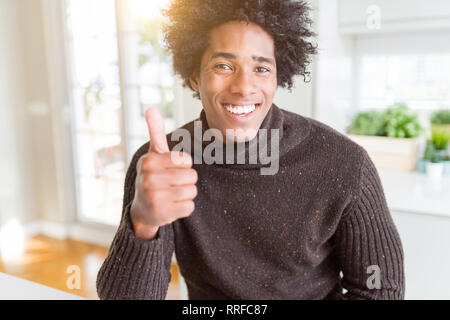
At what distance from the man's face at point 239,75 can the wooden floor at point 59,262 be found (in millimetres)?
1032

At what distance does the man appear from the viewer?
0.67 metres

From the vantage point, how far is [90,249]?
6.86 feet

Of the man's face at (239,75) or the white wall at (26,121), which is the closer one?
the man's face at (239,75)

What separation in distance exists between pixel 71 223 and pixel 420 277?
5.75ft

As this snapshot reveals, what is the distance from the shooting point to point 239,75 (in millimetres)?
657

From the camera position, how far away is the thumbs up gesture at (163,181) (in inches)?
18.8

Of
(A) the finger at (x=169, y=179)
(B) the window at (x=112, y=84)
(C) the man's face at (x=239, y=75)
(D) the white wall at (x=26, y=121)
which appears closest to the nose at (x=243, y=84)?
(C) the man's face at (x=239, y=75)

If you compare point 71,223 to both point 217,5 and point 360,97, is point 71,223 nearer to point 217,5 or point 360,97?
point 360,97

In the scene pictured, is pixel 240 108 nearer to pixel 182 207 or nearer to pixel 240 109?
pixel 240 109

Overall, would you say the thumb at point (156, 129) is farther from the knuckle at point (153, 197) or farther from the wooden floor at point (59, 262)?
the wooden floor at point (59, 262)

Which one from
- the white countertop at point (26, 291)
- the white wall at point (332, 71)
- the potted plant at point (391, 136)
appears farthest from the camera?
the potted plant at point (391, 136)

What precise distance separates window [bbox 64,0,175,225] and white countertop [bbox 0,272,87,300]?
3.72 feet

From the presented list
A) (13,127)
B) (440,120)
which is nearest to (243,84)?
(440,120)

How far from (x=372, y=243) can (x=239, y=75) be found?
341 millimetres
